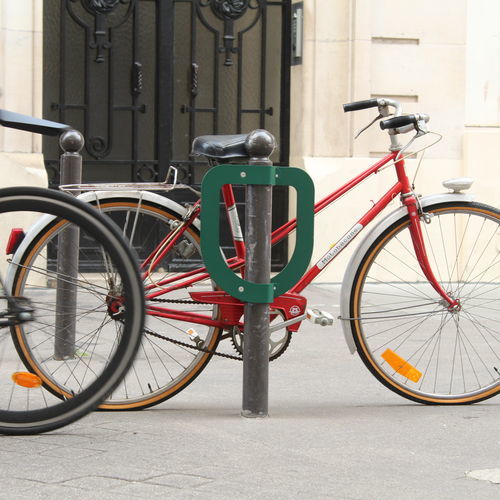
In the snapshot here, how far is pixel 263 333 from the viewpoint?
4.54m

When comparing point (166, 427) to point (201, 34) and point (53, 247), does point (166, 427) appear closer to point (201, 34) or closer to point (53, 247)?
point (53, 247)

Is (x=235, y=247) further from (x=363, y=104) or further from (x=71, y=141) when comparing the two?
(x=71, y=141)

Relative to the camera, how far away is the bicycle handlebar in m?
4.88

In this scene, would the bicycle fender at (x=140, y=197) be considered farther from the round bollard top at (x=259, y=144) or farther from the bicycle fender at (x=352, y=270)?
the bicycle fender at (x=352, y=270)

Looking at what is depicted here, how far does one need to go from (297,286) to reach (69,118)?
540cm

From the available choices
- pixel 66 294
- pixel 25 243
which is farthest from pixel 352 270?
pixel 25 243

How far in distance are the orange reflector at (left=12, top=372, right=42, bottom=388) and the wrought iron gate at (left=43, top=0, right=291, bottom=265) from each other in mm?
5615

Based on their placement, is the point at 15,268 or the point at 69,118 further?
the point at 69,118

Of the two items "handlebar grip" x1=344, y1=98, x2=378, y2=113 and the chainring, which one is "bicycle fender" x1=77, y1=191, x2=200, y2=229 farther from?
"handlebar grip" x1=344, y1=98, x2=378, y2=113

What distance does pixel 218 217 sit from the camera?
4562 mm

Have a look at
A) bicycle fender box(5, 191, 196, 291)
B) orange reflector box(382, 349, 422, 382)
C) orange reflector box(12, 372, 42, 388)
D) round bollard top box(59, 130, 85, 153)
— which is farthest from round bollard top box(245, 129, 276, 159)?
round bollard top box(59, 130, 85, 153)

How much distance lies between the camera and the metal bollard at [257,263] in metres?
4.51

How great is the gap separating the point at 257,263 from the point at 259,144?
44 centimetres

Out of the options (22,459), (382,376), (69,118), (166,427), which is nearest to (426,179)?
(69,118)
